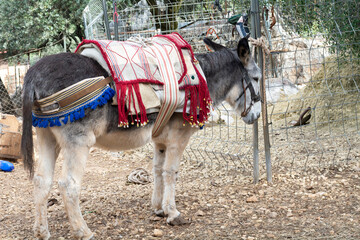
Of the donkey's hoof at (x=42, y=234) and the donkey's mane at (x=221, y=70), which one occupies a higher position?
the donkey's mane at (x=221, y=70)

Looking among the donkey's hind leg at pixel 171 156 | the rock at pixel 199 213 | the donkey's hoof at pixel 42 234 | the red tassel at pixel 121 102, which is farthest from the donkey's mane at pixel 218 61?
the donkey's hoof at pixel 42 234

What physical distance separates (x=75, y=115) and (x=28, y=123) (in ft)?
1.34

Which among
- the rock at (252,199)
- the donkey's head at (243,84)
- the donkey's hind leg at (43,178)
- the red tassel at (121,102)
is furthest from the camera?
the rock at (252,199)

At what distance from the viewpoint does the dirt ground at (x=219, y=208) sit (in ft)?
12.2

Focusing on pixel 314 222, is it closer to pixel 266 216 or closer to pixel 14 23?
pixel 266 216

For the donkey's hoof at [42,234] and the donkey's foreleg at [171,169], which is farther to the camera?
the donkey's foreleg at [171,169]

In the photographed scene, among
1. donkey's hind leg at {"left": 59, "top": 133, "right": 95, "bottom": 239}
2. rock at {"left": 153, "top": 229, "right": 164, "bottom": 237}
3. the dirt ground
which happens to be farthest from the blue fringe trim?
rock at {"left": 153, "top": 229, "right": 164, "bottom": 237}

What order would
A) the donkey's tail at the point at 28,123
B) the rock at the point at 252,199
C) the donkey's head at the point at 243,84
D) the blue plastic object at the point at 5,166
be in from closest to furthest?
the donkey's tail at the point at 28,123 → the donkey's head at the point at 243,84 → the rock at the point at 252,199 → the blue plastic object at the point at 5,166

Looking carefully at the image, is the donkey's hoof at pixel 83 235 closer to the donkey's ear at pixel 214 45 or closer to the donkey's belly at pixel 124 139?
the donkey's belly at pixel 124 139

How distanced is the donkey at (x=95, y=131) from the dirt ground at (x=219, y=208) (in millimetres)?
338

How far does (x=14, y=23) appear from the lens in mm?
18188

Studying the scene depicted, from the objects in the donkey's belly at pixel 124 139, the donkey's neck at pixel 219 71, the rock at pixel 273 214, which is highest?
the donkey's neck at pixel 219 71

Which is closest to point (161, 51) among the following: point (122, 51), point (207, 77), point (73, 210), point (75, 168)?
point (122, 51)

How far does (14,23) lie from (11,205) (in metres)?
15.5
